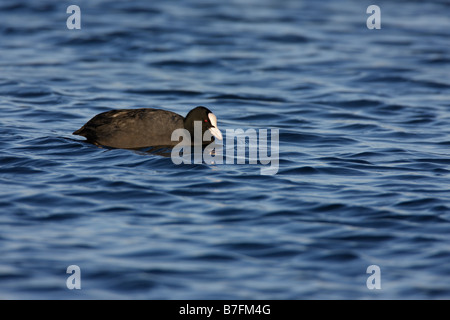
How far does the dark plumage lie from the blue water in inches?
7.0

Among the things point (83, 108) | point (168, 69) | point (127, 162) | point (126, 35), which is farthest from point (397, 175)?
point (126, 35)

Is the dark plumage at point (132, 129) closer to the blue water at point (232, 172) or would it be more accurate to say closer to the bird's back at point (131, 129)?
the bird's back at point (131, 129)

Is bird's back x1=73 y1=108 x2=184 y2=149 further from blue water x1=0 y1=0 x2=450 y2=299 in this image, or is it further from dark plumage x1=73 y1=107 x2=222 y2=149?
blue water x1=0 y1=0 x2=450 y2=299

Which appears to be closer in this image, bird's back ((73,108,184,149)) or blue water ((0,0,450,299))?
blue water ((0,0,450,299))

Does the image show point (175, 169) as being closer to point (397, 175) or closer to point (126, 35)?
point (397, 175)

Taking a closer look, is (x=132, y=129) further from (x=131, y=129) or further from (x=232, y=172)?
(x=232, y=172)

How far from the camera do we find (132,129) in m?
8.59

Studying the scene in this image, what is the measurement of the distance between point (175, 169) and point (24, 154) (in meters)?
1.96

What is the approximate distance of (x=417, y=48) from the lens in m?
16.5

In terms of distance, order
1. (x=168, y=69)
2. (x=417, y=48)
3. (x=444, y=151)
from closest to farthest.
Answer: (x=444, y=151) → (x=168, y=69) → (x=417, y=48)

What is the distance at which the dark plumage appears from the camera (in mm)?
8586

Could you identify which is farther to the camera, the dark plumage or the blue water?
A: the dark plumage

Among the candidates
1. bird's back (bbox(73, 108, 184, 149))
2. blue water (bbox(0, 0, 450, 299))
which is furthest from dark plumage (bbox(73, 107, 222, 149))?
blue water (bbox(0, 0, 450, 299))
